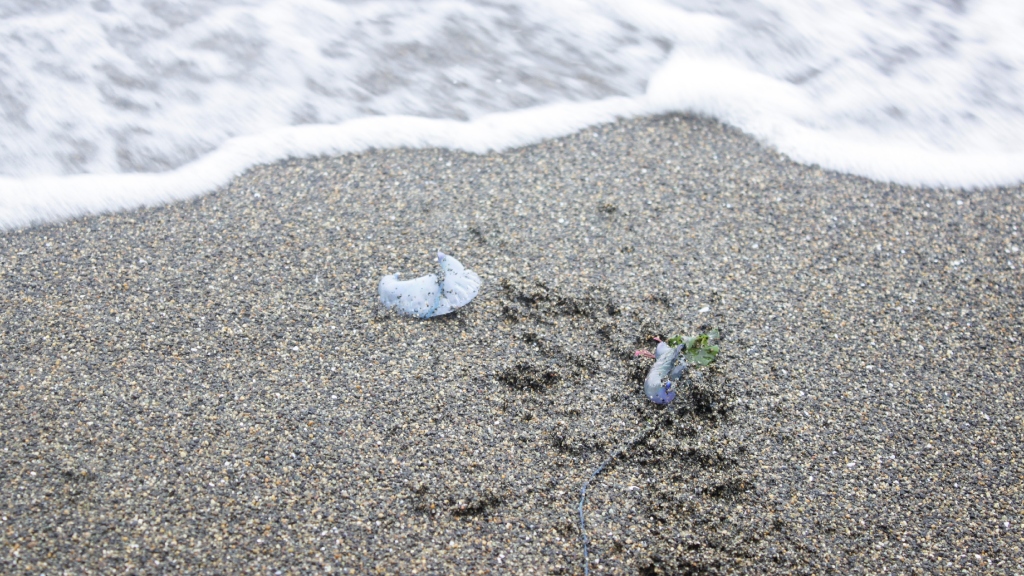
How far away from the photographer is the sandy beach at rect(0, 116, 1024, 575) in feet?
5.57

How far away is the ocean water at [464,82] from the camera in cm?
281

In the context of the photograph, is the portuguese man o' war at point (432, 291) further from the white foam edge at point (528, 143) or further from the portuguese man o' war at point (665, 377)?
the white foam edge at point (528, 143)

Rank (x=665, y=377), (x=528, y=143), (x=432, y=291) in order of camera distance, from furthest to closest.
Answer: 1. (x=528, y=143)
2. (x=432, y=291)
3. (x=665, y=377)

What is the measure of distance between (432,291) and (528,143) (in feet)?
2.92

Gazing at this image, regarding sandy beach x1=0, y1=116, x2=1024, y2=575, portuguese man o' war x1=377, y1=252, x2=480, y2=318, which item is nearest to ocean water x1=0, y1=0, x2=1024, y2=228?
sandy beach x1=0, y1=116, x2=1024, y2=575

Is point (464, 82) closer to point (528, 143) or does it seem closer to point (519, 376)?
point (528, 143)

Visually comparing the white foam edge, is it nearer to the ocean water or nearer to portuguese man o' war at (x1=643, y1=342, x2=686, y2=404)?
the ocean water

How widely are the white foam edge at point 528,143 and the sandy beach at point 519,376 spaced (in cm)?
9

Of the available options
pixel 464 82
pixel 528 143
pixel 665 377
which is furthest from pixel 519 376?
pixel 464 82

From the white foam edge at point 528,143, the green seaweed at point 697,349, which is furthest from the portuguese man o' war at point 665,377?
the white foam edge at point 528,143

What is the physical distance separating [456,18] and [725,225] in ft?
5.80

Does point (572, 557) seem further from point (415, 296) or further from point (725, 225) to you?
point (725, 225)

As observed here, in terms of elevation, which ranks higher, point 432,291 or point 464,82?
point 464,82

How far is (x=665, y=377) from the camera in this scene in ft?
6.43
